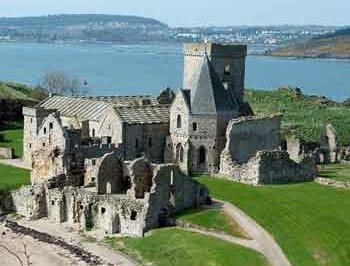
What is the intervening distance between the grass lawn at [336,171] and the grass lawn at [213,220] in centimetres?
1144

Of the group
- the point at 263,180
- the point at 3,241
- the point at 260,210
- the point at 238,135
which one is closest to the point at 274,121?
the point at 238,135

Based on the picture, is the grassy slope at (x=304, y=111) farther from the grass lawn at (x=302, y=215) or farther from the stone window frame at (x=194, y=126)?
the grass lawn at (x=302, y=215)

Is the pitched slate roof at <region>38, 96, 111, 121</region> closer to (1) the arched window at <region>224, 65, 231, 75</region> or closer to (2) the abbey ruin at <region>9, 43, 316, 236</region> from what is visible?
(2) the abbey ruin at <region>9, 43, 316, 236</region>

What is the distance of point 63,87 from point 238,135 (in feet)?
170

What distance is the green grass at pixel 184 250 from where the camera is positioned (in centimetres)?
3362

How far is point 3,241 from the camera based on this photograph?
3872cm

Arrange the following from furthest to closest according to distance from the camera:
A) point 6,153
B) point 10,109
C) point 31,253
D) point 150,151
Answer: point 10,109
point 6,153
point 150,151
point 31,253

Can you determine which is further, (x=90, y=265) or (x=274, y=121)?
(x=274, y=121)

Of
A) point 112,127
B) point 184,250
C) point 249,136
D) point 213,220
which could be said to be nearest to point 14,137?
point 112,127

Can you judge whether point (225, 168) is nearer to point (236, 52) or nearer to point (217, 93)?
point (217, 93)

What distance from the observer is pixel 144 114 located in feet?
167

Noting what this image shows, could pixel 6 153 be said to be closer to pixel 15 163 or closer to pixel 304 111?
pixel 15 163

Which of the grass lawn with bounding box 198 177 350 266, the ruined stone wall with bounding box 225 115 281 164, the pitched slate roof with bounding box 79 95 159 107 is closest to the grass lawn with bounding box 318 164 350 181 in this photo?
the grass lawn with bounding box 198 177 350 266

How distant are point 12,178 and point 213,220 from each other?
47.9 ft
